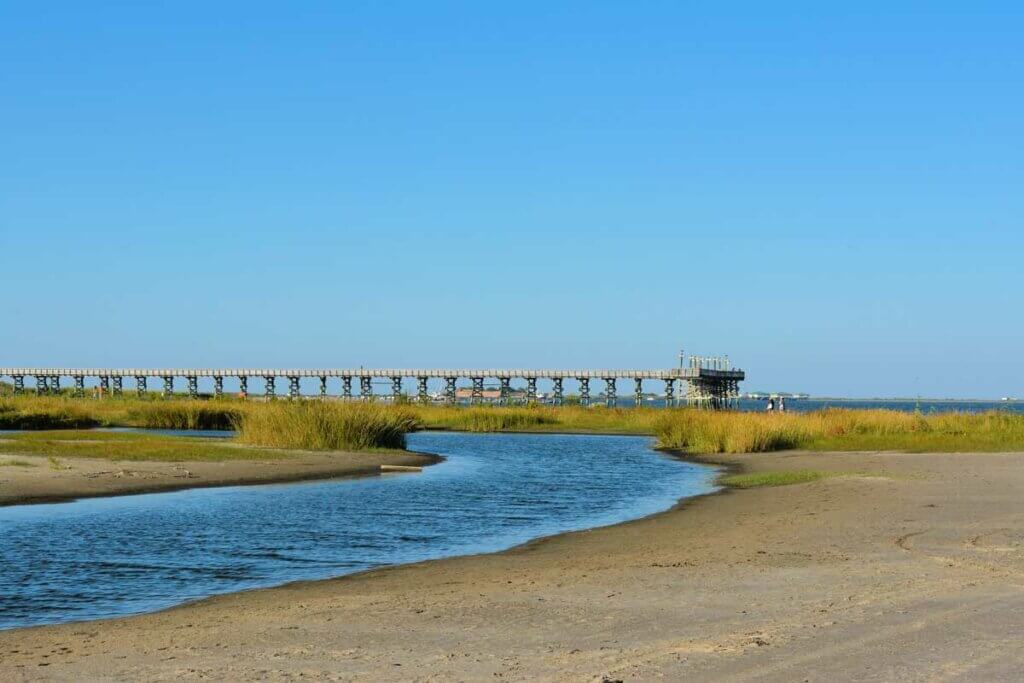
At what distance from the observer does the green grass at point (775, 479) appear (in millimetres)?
27770

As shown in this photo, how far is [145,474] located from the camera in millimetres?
27812

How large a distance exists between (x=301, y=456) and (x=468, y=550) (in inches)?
725

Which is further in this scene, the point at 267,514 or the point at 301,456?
the point at 301,456

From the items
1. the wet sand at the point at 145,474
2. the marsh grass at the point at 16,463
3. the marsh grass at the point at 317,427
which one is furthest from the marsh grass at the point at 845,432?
the marsh grass at the point at 16,463

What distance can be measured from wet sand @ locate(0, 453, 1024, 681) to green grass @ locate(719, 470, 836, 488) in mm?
9332

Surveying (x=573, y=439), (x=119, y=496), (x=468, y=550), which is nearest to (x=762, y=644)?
(x=468, y=550)

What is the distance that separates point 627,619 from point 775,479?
1800cm

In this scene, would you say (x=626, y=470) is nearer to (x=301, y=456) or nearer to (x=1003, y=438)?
(x=301, y=456)

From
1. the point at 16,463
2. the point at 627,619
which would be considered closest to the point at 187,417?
the point at 16,463

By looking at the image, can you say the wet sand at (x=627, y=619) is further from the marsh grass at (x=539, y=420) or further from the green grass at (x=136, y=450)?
the marsh grass at (x=539, y=420)

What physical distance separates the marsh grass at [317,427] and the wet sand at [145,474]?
3.21 metres

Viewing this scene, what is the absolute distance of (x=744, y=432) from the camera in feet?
141

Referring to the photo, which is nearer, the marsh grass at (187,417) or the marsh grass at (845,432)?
the marsh grass at (845,432)

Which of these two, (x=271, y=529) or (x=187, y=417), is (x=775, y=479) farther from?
(x=187, y=417)
